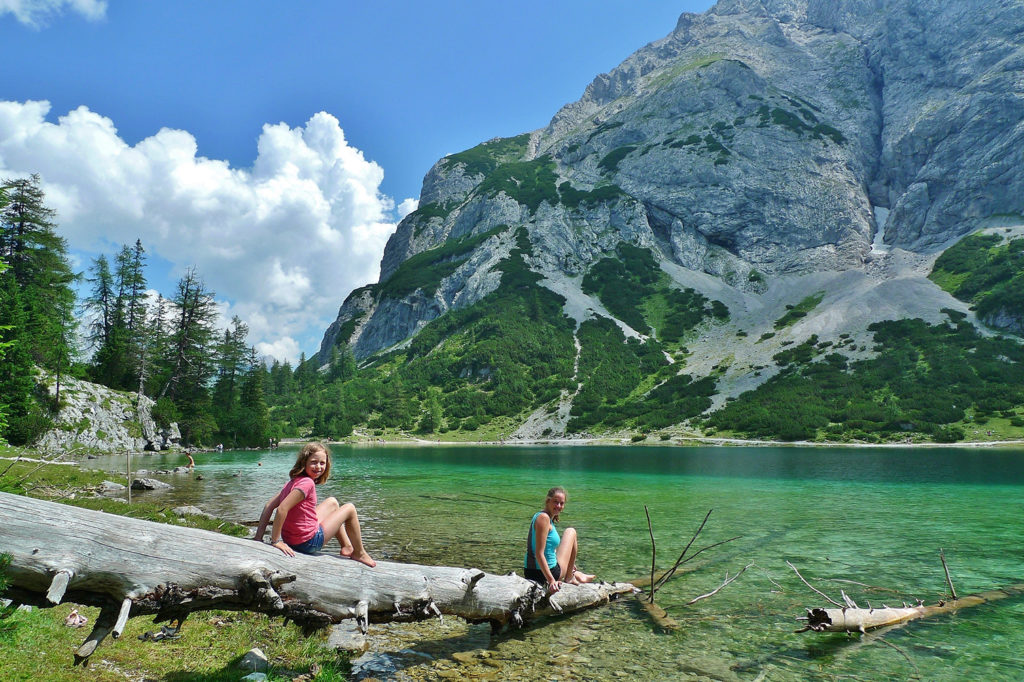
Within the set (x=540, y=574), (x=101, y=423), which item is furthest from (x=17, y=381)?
(x=540, y=574)

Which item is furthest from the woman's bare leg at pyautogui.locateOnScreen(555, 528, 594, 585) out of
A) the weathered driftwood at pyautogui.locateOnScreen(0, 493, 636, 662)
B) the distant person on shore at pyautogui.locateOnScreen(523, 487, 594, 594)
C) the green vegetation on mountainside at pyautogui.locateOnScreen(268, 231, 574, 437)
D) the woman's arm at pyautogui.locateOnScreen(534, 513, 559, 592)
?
the green vegetation on mountainside at pyautogui.locateOnScreen(268, 231, 574, 437)

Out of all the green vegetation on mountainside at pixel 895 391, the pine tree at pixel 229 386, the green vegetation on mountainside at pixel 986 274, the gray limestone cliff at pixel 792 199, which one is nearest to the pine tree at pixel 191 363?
the pine tree at pixel 229 386

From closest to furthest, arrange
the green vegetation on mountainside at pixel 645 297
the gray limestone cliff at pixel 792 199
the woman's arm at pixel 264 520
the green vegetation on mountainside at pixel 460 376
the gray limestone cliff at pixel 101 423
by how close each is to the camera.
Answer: the woman's arm at pixel 264 520 → the gray limestone cliff at pixel 101 423 → the green vegetation on mountainside at pixel 460 376 → the green vegetation on mountainside at pixel 645 297 → the gray limestone cliff at pixel 792 199

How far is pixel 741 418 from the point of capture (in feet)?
300

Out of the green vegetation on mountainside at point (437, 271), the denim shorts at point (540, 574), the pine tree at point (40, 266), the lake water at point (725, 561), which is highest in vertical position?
the green vegetation on mountainside at point (437, 271)

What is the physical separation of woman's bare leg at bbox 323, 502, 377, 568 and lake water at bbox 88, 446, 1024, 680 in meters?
1.84

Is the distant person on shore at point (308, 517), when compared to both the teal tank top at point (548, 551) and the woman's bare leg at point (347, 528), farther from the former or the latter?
the teal tank top at point (548, 551)

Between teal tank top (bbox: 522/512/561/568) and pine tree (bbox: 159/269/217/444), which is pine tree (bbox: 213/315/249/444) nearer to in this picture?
pine tree (bbox: 159/269/217/444)

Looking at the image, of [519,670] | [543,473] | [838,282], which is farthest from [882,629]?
[838,282]

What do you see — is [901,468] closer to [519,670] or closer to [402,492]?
[402,492]

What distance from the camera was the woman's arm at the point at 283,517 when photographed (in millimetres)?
5844

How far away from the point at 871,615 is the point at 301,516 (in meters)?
9.48

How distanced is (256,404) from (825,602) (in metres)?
81.3

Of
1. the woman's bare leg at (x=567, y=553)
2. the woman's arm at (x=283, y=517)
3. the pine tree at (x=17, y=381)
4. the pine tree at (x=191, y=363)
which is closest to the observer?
the woman's arm at (x=283, y=517)
